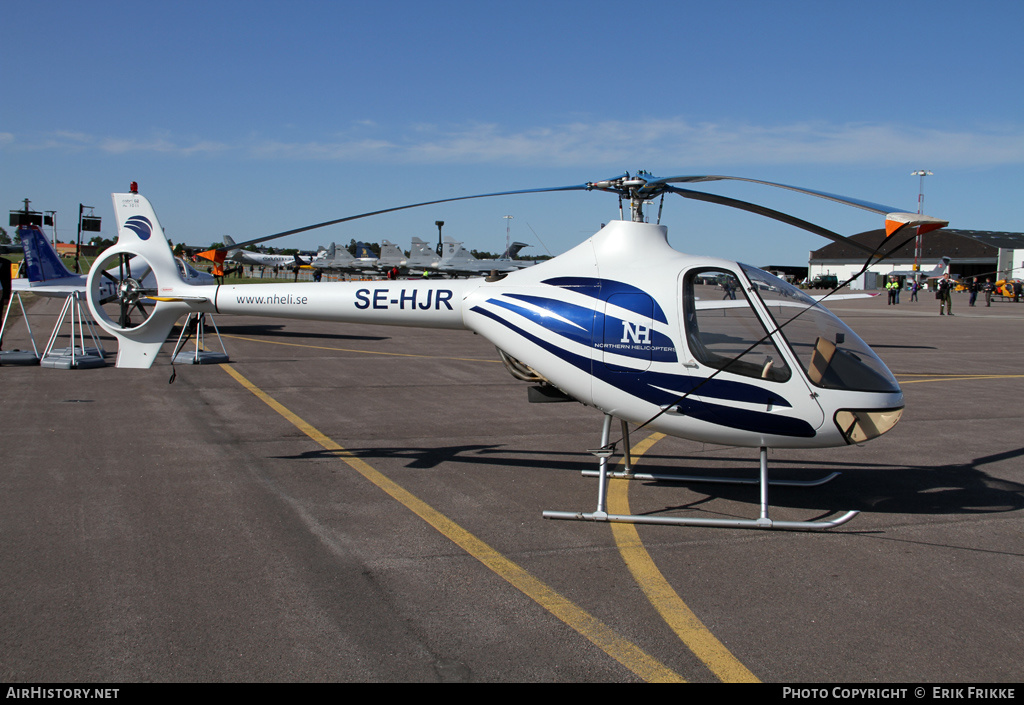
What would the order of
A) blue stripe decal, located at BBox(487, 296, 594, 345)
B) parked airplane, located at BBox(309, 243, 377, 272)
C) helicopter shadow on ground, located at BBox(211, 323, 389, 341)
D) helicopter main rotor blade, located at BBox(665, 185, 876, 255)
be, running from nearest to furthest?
helicopter main rotor blade, located at BBox(665, 185, 876, 255)
blue stripe decal, located at BBox(487, 296, 594, 345)
helicopter shadow on ground, located at BBox(211, 323, 389, 341)
parked airplane, located at BBox(309, 243, 377, 272)

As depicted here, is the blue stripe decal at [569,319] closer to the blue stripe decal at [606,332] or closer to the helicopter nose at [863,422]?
the blue stripe decal at [606,332]

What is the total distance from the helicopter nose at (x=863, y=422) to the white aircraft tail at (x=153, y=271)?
6704mm

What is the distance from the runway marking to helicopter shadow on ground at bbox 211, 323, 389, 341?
13937 millimetres

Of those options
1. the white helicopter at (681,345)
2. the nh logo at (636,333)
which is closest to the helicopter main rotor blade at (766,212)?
the white helicopter at (681,345)

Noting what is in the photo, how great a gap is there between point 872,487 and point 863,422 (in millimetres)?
1720

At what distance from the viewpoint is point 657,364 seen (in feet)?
20.7

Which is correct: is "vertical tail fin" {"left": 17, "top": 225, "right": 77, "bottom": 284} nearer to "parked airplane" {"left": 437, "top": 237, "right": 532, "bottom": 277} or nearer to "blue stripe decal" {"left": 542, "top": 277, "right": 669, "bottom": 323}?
"blue stripe decal" {"left": 542, "top": 277, "right": 669, "bottom": 323}

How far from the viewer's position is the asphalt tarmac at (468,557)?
3980mm

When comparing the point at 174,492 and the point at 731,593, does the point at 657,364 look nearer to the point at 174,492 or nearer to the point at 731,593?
the point at 731,593

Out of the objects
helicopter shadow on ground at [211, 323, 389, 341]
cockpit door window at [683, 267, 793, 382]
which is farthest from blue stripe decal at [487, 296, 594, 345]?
helicopter shadow on ground at [211, 323, 389, 341]

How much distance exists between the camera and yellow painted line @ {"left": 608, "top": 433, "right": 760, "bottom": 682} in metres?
3.90

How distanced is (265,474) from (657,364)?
4092mm

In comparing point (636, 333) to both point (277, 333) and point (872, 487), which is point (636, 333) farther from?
point (277, 333)

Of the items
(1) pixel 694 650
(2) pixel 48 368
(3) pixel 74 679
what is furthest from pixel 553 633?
(2) pixel 48 368
